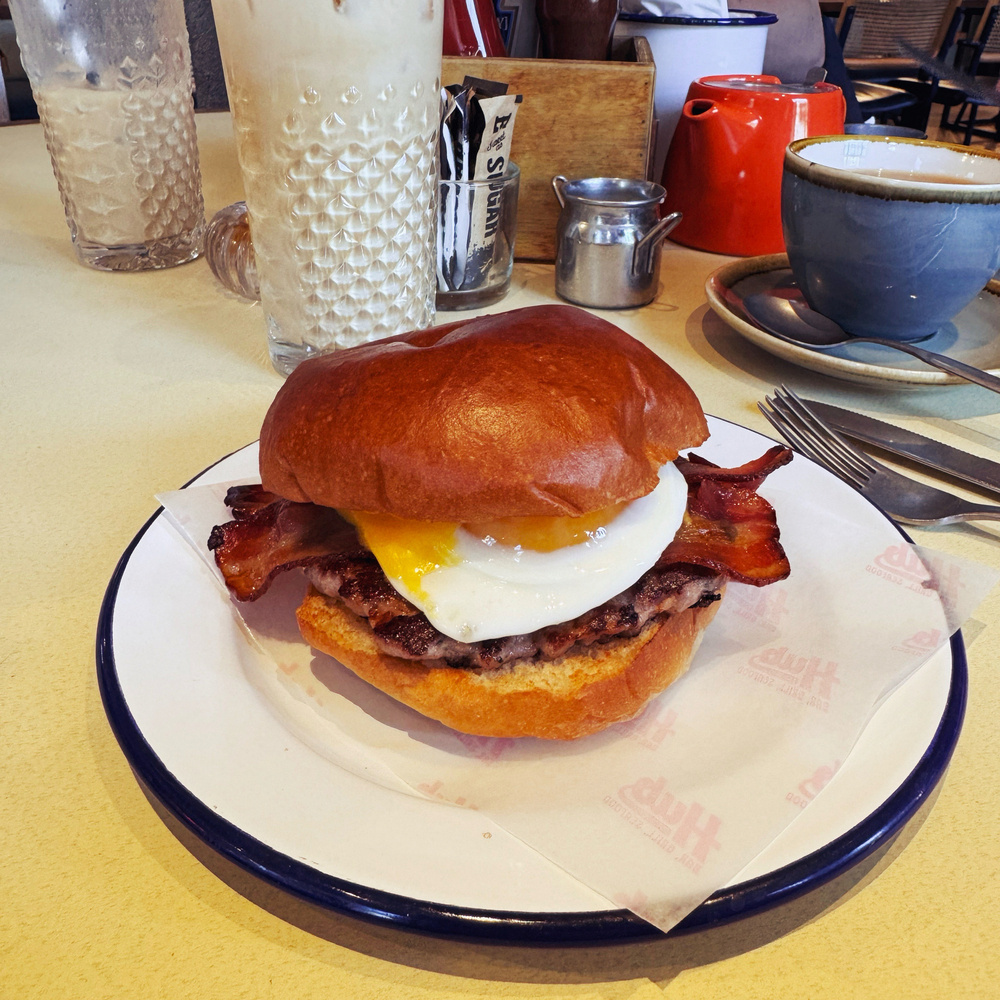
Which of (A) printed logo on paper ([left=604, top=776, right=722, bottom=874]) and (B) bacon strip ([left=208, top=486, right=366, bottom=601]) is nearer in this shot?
(A) printed logo on paper ([left=604, top=776, right=722, bottom=874])

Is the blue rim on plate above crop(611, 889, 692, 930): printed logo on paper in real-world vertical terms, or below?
above

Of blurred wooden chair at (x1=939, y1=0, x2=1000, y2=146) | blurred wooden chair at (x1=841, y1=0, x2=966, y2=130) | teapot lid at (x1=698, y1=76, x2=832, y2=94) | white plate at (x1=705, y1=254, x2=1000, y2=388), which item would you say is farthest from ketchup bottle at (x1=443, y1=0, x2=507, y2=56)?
blurred wooden chair at (x1=841, y1=0, x2=966, y2=130)

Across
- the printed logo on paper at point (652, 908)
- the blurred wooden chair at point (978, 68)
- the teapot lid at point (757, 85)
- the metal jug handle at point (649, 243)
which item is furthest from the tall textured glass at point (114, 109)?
the blurred wooden chair at point (978, 68)

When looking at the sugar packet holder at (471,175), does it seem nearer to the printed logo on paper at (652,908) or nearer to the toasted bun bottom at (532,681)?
the toasted bun bottom at (532,681)

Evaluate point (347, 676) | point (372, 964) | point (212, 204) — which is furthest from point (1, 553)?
point (212, 204)

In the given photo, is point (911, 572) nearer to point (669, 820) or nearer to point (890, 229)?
point (669, 820)

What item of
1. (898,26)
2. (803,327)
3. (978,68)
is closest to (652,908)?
(803,327)

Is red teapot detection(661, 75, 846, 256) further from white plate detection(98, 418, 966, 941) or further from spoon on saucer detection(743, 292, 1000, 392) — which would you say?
white plate detection(98, 418, 966, 941)
